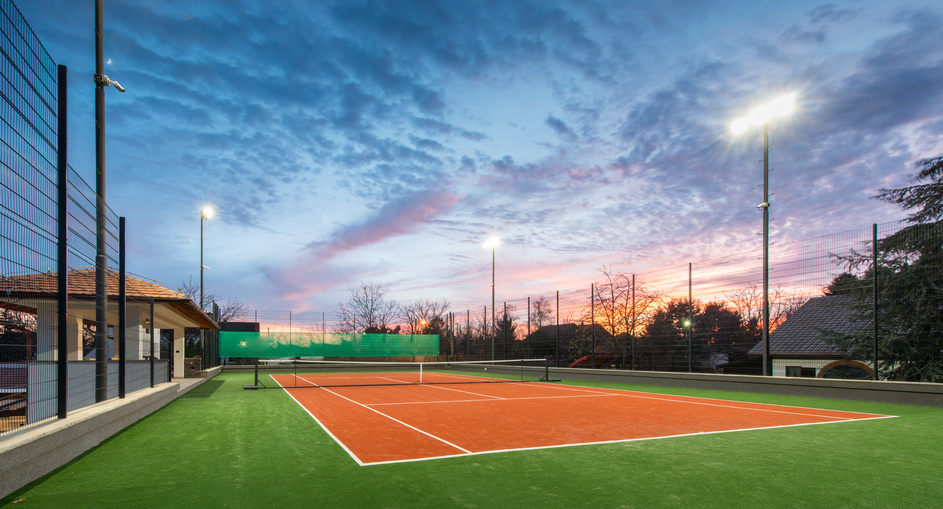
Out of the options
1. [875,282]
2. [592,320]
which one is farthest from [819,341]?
[592,320]

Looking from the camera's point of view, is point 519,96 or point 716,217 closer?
point 519,96

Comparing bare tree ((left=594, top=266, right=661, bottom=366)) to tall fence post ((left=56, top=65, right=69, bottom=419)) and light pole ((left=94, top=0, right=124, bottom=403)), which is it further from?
tall fence post ((left=56, top=65, right=69, bottom=419))

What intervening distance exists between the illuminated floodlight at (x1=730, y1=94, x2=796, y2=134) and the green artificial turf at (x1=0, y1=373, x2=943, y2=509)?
29.0ft

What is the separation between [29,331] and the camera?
4957mm

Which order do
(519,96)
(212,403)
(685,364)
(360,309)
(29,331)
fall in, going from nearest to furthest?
1. (29,331)
2. (212,403)
3. (519,96)
4. (685,364)
5. (360,309)

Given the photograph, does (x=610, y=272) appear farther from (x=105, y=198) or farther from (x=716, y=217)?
(x=105, y=198)

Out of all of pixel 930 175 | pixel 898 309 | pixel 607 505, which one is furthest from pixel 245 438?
pixel 930 175

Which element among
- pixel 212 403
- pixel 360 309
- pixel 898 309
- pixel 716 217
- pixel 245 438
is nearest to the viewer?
pixel 245 438

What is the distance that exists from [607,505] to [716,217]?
21.3m

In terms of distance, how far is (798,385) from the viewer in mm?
14492

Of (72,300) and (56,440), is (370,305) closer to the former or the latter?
(72,300)

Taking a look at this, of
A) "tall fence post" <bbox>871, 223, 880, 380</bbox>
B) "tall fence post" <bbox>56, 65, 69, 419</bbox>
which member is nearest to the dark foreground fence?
"tall fence post" <bbox>56, 65, 69, 419</bbox>

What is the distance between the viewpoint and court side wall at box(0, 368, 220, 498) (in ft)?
14.8

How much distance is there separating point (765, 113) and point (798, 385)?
7.42 meters
